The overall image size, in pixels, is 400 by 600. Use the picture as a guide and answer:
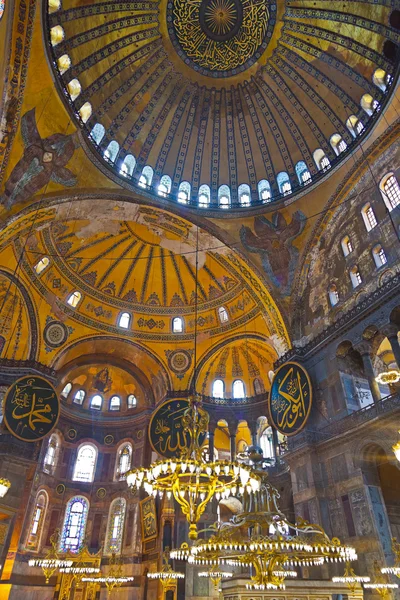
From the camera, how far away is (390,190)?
479 inches

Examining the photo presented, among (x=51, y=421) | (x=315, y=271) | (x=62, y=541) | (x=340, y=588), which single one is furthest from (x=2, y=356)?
(x=340, y=588)

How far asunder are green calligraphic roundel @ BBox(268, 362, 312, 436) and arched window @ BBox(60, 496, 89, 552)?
32.5ft

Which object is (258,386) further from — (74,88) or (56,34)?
(56,34)

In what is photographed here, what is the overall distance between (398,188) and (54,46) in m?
10.9

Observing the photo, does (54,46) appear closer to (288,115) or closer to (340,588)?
(288,115)

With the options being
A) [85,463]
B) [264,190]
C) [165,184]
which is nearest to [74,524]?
[85,463]

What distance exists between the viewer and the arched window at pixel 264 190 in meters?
15.8

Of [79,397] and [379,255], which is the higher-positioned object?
[379,255]

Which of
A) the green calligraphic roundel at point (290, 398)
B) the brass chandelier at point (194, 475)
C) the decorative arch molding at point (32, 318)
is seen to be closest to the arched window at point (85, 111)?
the decorative arch molding at point (32, 318)

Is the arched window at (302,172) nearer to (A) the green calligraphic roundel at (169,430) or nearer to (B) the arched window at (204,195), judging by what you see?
(B) the arched window at (204,195)

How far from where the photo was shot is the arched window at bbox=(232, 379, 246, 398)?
18328 millimetres

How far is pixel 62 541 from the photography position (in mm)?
16297

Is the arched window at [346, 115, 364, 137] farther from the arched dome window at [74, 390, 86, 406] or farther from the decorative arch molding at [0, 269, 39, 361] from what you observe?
the arched dome window at [74, 390, 86, 406]

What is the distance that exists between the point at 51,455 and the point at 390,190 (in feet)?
55.5
